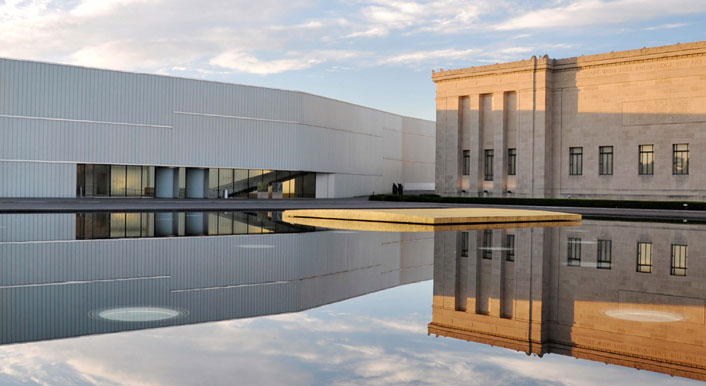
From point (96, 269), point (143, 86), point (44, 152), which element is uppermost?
point (143, 86)

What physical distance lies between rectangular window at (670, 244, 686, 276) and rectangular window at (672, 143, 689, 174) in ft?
110

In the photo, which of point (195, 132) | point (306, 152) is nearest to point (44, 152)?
point (195, 132)

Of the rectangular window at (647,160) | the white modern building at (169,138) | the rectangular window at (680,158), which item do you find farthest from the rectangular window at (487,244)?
the white modern building at (169,138)

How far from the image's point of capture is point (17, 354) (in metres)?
5.27

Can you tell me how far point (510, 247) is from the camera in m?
15.3

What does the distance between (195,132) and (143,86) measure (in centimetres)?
539

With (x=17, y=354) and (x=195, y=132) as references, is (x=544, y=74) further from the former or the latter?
(x=17, y=354)

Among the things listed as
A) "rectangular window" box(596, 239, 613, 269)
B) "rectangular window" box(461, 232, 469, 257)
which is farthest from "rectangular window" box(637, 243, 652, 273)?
"rectangular window" box(461, 232, 469, 257)

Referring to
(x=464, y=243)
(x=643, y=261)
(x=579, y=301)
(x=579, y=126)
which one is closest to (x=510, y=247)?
(x=464, y=243)

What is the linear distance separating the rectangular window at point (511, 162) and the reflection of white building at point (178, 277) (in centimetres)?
4024

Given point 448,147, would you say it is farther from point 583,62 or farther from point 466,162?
point 583,62

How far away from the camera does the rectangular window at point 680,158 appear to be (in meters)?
47.0

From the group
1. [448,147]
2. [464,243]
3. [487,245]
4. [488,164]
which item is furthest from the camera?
[448,147]

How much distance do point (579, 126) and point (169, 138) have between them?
3152 centimetres
